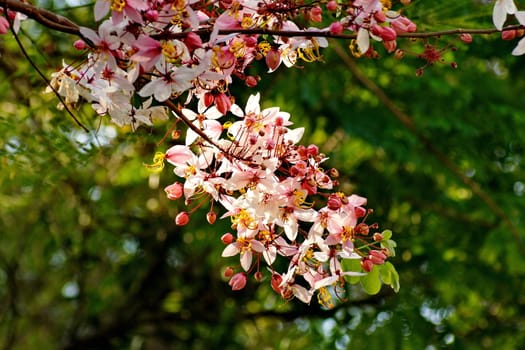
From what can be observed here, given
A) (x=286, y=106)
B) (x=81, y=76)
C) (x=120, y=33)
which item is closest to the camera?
(x=120, y=33)

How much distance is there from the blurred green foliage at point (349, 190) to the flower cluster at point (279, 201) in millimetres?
1288

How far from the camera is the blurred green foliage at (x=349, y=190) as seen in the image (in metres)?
2.91

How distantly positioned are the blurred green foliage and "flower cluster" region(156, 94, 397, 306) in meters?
1.29

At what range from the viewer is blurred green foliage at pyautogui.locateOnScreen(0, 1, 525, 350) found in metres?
2.91

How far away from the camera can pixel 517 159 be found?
370 centimetres

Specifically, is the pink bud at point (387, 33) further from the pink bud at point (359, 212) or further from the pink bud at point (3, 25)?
the pink bud at point (3, 25)

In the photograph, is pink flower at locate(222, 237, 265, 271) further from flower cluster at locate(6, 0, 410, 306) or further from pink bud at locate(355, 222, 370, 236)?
pink bud at locate(355, 222, 370, 236)

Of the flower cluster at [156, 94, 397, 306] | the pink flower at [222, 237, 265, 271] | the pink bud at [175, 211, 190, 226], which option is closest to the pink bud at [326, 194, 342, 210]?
the flower cluster at [156, 94, 397, 306]

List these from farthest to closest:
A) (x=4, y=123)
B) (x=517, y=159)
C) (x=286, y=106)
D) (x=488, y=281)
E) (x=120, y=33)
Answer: (x=517, y=159), (x=488, y=281), (x=286, y=106), (x=4, y=123), (x=120, y=33)

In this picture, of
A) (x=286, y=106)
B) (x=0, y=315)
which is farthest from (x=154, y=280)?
(x=286, y=106)

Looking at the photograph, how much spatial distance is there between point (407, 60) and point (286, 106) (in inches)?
22.0

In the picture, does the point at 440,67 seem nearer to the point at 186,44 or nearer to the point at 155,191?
the point at 155,191

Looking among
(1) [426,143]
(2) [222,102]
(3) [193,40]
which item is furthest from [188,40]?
(1) [426,143]

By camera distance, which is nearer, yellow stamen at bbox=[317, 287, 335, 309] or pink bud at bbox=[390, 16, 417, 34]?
pink bud at bbox=[390, 16, 417, 34]
